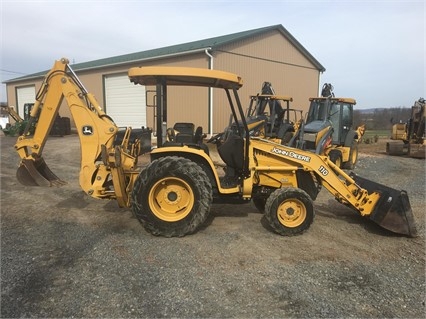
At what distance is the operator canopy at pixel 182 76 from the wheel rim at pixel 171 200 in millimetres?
1390

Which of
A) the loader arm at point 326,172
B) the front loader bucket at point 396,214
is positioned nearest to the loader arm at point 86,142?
the loader arm at point 326,172

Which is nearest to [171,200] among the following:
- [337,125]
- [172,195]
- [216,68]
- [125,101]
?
[172,195]

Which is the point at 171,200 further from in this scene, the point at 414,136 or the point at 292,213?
the point at 414,136

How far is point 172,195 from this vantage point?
4844 mm

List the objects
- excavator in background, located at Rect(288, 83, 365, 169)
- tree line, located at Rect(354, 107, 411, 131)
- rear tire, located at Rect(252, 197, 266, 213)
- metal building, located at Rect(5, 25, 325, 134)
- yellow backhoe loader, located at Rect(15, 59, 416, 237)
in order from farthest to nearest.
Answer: tree line, located at Rect(354, 107, 411, 131)
metal building, located at Rect(5, 25, 325, 134)
excavator in background, located at Rect(288, 83, 365, 169)
rear tire, located at Rect(252, 197, 266, 213)
yellow backhoe loader, located at Rect(15, 59, 416, 237)

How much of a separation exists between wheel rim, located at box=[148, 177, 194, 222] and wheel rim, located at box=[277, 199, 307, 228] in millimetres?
1282

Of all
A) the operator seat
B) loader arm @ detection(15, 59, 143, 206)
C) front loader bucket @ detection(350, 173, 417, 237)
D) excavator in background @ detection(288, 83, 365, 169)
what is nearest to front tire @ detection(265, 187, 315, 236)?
the operator seat

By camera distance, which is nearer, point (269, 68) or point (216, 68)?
point (216, 68)

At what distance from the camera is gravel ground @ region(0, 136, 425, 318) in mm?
3168

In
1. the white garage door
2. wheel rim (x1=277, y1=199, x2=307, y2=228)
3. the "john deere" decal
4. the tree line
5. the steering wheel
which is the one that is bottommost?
wheel rim (x1=277, y1=199, x2=307, y2=228)

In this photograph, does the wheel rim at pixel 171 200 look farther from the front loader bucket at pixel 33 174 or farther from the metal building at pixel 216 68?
the metal building at pixel 216 68

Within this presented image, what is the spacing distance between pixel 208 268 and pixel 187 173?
1.32 m

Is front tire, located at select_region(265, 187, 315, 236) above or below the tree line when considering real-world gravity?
below

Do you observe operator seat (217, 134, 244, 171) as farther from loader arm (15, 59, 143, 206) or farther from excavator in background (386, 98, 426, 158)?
excavator in background (386, 98, 426, 158)
